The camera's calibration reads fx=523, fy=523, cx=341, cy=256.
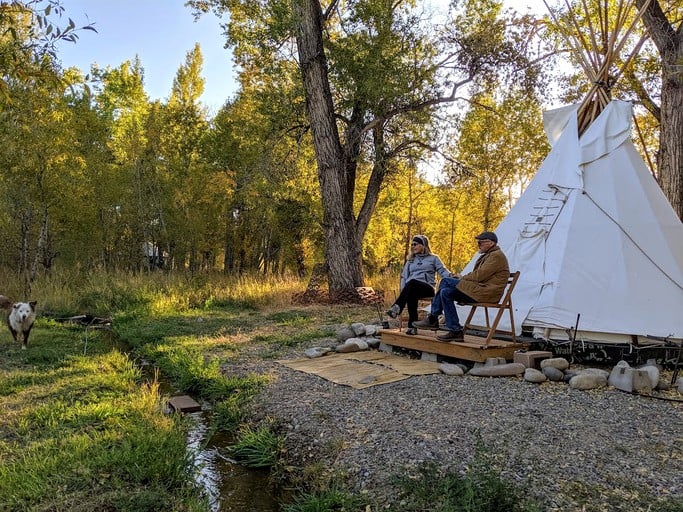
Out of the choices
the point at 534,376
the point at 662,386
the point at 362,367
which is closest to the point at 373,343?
A: the point at 362,367

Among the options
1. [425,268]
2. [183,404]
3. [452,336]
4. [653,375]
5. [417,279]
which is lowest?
[183,404]

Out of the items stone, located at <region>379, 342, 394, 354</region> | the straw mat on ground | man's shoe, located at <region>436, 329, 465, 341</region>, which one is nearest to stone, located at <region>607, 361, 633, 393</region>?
man's shoe, located at <region>436, 329, 465, 341</region>

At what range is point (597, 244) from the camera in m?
6.40

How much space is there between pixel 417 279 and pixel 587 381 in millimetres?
2281

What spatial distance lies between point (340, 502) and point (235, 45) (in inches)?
484

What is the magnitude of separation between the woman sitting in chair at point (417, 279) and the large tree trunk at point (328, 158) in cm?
473

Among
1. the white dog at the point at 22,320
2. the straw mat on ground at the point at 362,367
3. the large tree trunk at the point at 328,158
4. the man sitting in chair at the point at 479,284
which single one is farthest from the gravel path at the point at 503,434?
the large tree trunk at the point at 328,158

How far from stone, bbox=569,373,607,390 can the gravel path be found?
3.5 inches

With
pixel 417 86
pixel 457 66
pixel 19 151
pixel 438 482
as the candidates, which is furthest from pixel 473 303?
pixel 19 151

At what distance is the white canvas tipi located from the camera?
19.2ft

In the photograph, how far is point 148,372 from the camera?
6305mm

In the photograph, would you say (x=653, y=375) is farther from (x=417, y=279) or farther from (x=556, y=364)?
(x=417, y=279)

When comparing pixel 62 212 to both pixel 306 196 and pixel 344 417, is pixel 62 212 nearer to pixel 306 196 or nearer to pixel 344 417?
pixel 306 196

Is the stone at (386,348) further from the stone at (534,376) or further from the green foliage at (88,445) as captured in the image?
the green foliage at (88,445)
